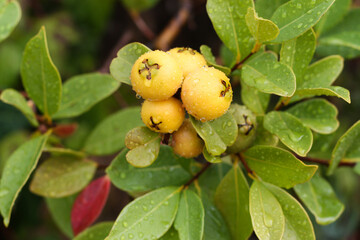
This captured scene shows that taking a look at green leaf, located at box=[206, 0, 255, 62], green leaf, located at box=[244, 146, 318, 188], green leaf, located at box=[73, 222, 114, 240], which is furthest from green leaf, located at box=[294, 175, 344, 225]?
green leaf, located at box=[73, 222, 114, 240]

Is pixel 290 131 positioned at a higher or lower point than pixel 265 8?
lower

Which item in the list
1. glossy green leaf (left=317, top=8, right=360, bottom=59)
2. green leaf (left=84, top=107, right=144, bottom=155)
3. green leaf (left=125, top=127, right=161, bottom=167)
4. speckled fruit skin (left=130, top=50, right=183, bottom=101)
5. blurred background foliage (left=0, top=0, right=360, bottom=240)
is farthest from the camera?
blurred background foliage (left=0, top=0, right=360, bottom=240)

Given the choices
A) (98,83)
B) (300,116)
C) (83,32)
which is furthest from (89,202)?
(83,32)

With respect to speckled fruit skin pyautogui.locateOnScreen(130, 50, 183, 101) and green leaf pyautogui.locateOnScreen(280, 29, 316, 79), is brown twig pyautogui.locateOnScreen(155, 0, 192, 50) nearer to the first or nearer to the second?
green leaf pyautogui.locateOnScreen(280, 29, 316, 79)

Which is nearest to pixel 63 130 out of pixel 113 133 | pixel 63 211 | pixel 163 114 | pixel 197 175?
pixel 113 133

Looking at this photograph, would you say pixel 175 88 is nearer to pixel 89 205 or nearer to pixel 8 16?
pixel 89 205
